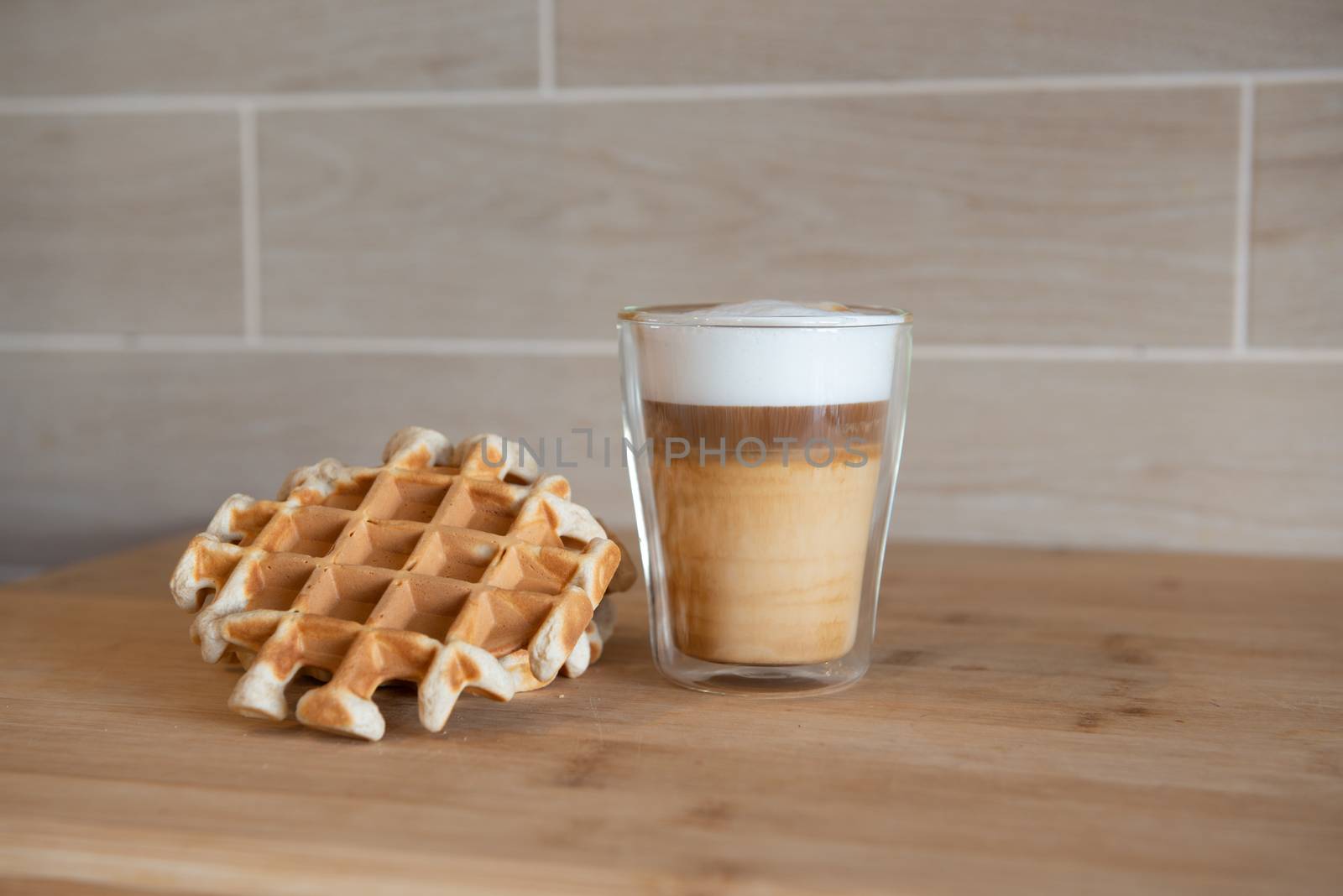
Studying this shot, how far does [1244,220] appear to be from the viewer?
3.01ft

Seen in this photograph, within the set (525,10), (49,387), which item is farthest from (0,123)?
(525,10)

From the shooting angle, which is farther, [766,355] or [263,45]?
[263,45]

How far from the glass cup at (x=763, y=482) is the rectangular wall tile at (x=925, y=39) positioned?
45cm

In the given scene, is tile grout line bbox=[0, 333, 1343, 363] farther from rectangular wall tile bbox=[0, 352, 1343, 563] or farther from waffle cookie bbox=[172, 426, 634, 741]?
waffle cookie bbox=[172, 426, 634, 741]

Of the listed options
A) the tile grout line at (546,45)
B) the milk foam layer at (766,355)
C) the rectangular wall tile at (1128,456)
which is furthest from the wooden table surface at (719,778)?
the tile grout line at (546,45)

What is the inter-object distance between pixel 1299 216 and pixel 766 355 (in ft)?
1.98

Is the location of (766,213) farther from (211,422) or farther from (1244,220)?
(211,422)

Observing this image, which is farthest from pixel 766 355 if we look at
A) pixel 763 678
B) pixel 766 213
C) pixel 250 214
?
pixel 250 214

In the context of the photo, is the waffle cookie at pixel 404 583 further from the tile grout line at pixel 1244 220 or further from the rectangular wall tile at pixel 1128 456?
the tile grout line at pixel 1244 220

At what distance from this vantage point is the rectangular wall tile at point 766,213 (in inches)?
36.7

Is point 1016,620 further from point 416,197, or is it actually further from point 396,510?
point 416,197

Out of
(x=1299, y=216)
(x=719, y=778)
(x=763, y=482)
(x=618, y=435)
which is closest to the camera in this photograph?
(x=719, y=778)

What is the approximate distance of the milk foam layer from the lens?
54 centimetres

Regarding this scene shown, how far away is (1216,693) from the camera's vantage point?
0.57 m
